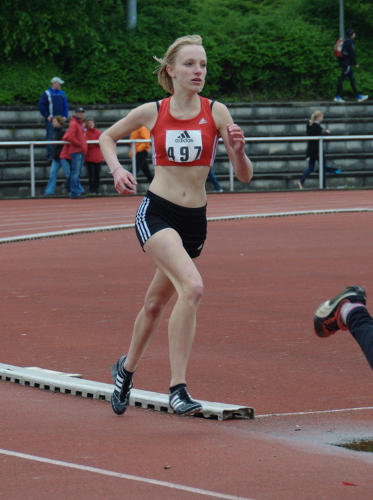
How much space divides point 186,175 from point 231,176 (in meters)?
21.1

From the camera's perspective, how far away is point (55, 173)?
25750 millimetres

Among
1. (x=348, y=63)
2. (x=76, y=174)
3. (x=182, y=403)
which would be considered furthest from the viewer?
(x=348, y=63)

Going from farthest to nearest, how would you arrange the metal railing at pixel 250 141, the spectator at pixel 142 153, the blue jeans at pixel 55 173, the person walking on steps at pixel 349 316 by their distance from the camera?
the spectator at pixel 142 153 → the metal railing at pixel 250 141 → the blue jeans at pixel 55 173 → the person walking on steps at pixel 349 316

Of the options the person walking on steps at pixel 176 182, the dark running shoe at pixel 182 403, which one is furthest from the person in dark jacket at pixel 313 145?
the dark running shoe at pixel 182 403

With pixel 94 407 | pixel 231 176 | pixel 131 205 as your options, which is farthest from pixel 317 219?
pixel 94 407

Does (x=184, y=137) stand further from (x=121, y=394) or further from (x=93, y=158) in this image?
(x=93, y=158)

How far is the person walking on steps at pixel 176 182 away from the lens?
21.3 feet

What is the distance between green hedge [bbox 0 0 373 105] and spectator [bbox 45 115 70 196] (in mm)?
4727

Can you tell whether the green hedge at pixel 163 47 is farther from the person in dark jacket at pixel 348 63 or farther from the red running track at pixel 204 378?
the red running track at pixel 204 378

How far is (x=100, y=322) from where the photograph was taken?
10.2 meters

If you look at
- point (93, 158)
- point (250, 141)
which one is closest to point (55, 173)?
point (93, 158)

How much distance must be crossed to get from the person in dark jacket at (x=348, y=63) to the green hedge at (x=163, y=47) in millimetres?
1879

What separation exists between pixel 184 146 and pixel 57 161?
19261mm

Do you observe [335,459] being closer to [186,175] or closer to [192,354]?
[186,175]
